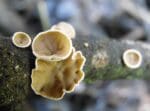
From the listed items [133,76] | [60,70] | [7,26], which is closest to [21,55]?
[60,70]

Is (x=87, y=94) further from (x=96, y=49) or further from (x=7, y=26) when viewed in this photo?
(x=96, y=49)

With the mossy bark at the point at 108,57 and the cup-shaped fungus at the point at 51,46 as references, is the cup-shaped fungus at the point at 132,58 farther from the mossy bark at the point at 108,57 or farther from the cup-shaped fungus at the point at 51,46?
the cup-shaped fungus at the point at 51,46

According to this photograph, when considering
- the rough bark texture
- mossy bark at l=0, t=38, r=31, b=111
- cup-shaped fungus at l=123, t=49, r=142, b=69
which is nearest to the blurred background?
the rough bark texture

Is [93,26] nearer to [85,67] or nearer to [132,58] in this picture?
[132,58]

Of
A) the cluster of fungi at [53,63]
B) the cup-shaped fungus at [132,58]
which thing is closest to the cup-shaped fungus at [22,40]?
the cluster of fungi at [53,63]

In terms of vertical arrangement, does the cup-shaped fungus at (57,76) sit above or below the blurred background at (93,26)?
above

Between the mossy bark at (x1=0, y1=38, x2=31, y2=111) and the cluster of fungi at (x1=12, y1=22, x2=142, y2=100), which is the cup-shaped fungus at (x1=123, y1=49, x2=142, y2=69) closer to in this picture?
the cluster of fungi at (x1=12, y1=22, x2=142, y2=100)
